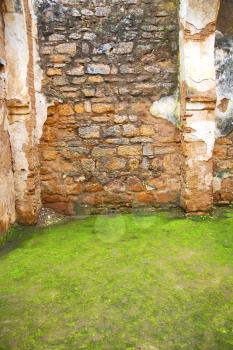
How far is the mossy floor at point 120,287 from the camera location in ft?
6.33

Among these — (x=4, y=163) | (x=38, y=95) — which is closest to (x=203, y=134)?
(x=38, y=95)

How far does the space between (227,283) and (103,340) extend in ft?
3.79

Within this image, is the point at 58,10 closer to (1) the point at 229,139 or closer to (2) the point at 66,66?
(2) the point at 66,66

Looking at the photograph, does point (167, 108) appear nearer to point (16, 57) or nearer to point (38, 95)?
point (38, 95)

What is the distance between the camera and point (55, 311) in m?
2.20

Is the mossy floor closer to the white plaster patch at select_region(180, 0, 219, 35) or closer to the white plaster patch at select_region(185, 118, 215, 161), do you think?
the white plaster patch at select_region(185, 118, 215, 161)

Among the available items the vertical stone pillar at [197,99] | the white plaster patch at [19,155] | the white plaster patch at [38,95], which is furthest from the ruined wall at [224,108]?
the white plaster patch at [19,155]

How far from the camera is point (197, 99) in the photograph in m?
3.78

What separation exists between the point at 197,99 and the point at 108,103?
1.11 meters

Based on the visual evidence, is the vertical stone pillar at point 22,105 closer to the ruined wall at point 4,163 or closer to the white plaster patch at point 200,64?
→ the ruined wall at point 4,163

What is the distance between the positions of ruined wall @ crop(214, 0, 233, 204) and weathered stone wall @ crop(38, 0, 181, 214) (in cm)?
57

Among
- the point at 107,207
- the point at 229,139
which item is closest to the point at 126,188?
the point at 107,207

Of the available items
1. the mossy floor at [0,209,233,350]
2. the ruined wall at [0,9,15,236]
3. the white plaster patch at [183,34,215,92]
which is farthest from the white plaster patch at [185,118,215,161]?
the ruined wall at [0,9,15,236]

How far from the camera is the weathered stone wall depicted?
3.87 m
